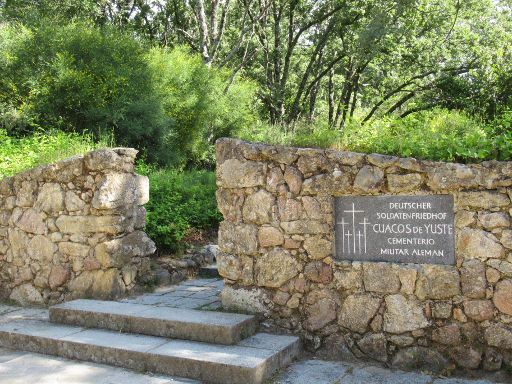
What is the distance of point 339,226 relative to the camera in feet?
15.6

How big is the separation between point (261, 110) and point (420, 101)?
230 inches

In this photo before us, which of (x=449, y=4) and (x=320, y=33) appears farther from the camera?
(x=320, y=33)

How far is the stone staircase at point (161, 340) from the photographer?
13.8ft

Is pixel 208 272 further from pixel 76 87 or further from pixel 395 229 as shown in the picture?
pixel 76 87

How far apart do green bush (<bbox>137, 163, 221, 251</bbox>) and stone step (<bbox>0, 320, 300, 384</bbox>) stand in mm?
2420

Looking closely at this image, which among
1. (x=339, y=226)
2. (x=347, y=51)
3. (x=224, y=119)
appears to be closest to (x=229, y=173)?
(x=339, y=226)

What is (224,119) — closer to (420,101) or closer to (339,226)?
(420,101)

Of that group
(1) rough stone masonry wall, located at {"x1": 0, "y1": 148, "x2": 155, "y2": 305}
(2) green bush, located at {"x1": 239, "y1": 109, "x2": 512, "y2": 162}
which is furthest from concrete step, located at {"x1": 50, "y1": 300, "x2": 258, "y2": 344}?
(2) green bush, located at {"x1": 239, "y1": 109, "x2": 512, "y2": 162}

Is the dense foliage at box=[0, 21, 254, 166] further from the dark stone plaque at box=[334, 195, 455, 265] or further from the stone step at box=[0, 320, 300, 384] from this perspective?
the dark stone plaque at box=[334, 195, 455, 265]

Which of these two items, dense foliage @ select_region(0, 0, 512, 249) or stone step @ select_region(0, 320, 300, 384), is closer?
stone step @ select_region(0, 320, 300, 384)

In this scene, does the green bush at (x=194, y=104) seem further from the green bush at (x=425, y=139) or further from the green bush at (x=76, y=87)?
the green bush at (x=425, y=139)

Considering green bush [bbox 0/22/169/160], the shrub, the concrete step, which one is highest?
green bush [bbox 0/22/169/160]

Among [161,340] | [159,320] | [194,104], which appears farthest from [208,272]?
[194,104]

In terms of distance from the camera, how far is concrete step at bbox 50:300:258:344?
4691 millimetres
